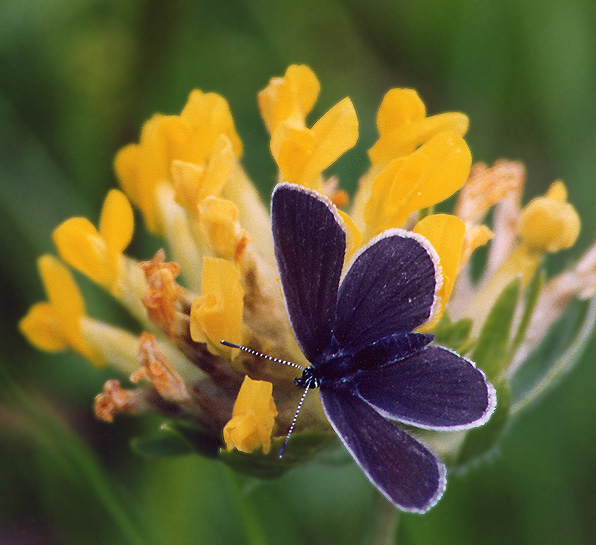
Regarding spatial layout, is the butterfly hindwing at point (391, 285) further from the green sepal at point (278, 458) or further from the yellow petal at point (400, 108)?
the yellow petal at point (400, 108)

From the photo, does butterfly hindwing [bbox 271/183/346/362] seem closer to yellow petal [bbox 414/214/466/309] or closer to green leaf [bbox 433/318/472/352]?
yellow petal [bbox 414/214/466/309]

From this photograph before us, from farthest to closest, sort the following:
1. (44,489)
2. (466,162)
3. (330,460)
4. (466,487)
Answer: (466,487)
(44,489)
(330,460)
(466,162)

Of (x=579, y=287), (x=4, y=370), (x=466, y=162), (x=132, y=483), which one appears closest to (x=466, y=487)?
(x=579, y=287)

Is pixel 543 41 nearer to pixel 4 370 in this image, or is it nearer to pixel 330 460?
pixel 330 460

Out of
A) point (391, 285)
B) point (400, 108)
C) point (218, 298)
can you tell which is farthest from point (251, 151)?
Result: point (391, 285)

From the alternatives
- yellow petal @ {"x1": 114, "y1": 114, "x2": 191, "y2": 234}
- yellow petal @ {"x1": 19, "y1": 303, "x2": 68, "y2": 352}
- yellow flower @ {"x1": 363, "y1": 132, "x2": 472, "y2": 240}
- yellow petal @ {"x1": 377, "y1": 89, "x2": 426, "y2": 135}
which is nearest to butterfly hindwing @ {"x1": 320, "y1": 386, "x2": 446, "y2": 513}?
yellow flower @ {"x1": 363, "y1": 132, "x2": 472, "y2": 240}

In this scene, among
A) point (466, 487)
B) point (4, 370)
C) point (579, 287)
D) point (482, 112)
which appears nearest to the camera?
point (579, 287)

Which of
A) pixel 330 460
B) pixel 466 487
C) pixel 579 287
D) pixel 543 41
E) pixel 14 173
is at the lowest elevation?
pixel 466 487

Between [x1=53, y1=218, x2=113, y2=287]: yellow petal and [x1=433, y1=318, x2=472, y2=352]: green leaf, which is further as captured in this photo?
[x1=53, y1=218, x2=113, y2=287]: yellow petal
